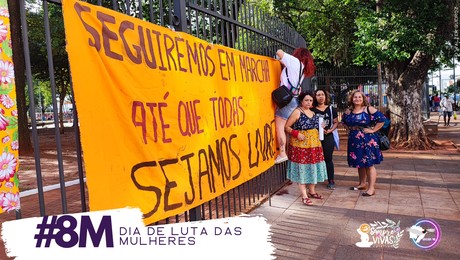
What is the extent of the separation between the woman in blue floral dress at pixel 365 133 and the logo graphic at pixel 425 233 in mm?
1305

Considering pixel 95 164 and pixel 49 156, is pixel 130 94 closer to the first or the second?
pixel 95 164

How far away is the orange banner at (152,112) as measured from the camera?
2.16 meters

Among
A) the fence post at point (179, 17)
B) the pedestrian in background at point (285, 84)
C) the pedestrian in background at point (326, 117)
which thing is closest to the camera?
the fence post at point (179, 17)

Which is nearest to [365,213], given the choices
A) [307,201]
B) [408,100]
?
[307,201]

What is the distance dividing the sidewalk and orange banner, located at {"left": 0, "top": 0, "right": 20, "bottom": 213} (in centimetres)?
251

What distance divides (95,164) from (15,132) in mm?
464

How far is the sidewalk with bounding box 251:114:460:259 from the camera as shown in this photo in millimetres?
3611

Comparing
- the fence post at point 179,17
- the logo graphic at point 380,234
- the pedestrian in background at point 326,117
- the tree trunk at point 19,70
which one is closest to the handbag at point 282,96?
the pedestrian in background at point 326,117

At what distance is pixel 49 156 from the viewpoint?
13.5m

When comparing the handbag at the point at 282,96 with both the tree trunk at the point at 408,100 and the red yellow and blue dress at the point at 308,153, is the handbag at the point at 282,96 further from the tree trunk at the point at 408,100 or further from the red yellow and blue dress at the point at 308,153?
the tree trunk at the point at 408,100

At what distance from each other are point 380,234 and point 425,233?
0.49m

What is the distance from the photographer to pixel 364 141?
18.5ft

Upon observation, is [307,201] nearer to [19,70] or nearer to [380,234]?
[380,234]

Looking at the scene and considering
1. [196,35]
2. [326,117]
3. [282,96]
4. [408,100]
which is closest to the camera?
[196,35]
